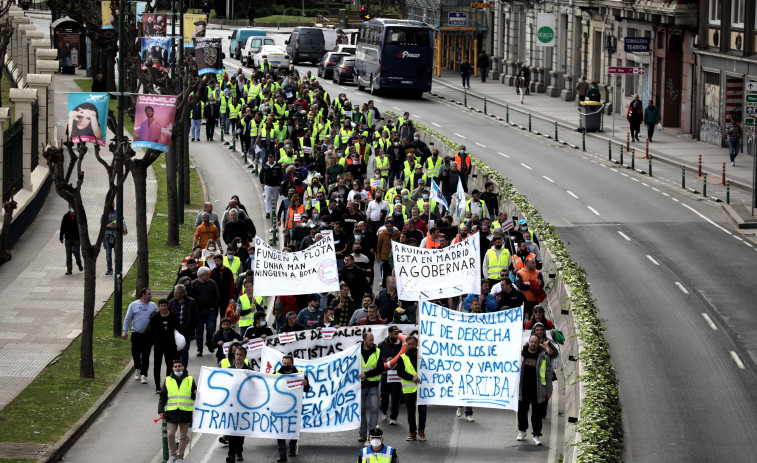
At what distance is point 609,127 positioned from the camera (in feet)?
178

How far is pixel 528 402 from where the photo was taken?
18.6 meters

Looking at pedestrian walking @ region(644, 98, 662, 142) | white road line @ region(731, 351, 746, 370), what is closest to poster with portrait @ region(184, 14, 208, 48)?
pedestrian walking @ region(644, 98, 662, 142)

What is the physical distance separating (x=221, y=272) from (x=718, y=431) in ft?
29.6

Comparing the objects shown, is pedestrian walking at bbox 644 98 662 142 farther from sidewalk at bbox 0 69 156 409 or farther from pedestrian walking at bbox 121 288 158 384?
pedestrian walking at bbox 121 288 158 384

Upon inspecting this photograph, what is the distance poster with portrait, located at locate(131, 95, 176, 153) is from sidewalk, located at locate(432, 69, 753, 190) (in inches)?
809

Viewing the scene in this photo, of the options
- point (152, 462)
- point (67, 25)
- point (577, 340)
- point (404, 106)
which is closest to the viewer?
point (152, 462)

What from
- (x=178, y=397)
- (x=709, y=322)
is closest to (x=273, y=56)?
(x=709, y=322)

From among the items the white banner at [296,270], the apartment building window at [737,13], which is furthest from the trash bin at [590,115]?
the white banner at [296,270]

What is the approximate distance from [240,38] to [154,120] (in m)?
59.1

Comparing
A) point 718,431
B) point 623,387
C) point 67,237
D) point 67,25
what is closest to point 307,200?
point 67,237

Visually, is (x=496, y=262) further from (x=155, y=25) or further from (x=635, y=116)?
(x=635, y=116)

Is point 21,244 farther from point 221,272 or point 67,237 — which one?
point 221,272

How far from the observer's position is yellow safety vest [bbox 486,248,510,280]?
23422 mm

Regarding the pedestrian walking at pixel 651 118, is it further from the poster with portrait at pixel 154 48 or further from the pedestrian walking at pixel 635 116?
the poster with portrait at pixel 154 48
